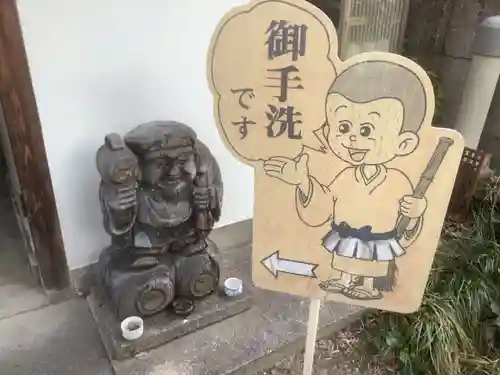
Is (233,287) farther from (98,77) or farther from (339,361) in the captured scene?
(98,77)

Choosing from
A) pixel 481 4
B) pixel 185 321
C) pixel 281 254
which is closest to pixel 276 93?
pixel 281 254

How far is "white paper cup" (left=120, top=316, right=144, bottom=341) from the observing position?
5.41ft

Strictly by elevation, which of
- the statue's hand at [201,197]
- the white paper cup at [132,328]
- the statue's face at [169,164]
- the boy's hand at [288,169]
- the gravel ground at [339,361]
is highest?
the boy's hand at [288,169]

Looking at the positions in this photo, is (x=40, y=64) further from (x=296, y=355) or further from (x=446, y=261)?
(x=446, y=261)

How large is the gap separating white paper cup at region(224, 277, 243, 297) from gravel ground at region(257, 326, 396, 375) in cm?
31

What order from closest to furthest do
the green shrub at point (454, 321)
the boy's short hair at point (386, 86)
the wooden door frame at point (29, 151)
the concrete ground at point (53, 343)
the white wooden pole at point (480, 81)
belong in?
the boy's short hair at point (386, 86), the wooden door frame at point (29, 151), the concrete ground at point (53, 343), the green shrub at point (454, 321), the white wooden pole at point (480, 81)

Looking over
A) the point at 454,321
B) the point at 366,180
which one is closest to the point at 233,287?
the point at 454,321

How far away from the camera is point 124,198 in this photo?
158 centimetres

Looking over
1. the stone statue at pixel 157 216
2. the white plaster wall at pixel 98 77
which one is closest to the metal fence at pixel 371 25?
the white plaster wall at pixel 98 77

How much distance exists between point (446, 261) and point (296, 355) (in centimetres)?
81

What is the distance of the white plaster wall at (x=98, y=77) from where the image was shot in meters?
1.54

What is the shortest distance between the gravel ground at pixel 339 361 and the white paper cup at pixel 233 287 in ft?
1.02

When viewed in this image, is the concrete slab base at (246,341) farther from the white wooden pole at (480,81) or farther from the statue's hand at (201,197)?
the white wooden pole at (480,81)

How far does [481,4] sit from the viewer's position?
248 cm
